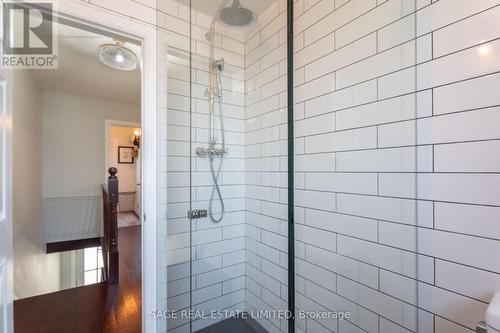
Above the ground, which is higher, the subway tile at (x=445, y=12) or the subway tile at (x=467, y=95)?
the subway tile at (x=445, y=12)

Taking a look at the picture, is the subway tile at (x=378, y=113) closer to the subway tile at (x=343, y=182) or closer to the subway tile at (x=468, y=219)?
the subway tile at (x=343, y=182)

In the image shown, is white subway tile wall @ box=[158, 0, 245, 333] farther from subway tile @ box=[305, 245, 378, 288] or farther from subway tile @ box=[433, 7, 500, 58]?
subway tile @ box=[433, 7, 500, 58]

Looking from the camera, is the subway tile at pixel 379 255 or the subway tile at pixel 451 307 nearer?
the subway tile at pixel 451 307

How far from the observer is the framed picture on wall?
697 cm

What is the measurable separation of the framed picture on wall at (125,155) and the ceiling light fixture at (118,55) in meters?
5.16

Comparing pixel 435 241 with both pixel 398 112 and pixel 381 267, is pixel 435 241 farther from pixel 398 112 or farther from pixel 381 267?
pixel 398 112

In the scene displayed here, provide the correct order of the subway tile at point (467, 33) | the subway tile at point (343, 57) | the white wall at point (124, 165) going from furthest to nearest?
the white wall at point (124, 165) < the subway tile at point (343, 57) < the subway tile at point (467, 33)

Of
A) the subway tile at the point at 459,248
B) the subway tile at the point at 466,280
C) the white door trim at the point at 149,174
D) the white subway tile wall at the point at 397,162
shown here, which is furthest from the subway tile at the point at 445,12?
the white door trim at the point at 149,174

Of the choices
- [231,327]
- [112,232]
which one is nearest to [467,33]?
[231,327]

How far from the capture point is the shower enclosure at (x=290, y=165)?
3.47 ft

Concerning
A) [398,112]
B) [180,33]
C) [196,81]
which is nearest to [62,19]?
[180,33]

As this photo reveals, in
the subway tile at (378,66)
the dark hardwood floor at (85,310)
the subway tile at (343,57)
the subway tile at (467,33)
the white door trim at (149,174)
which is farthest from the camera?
the dark hardwood floor at (85,310)
